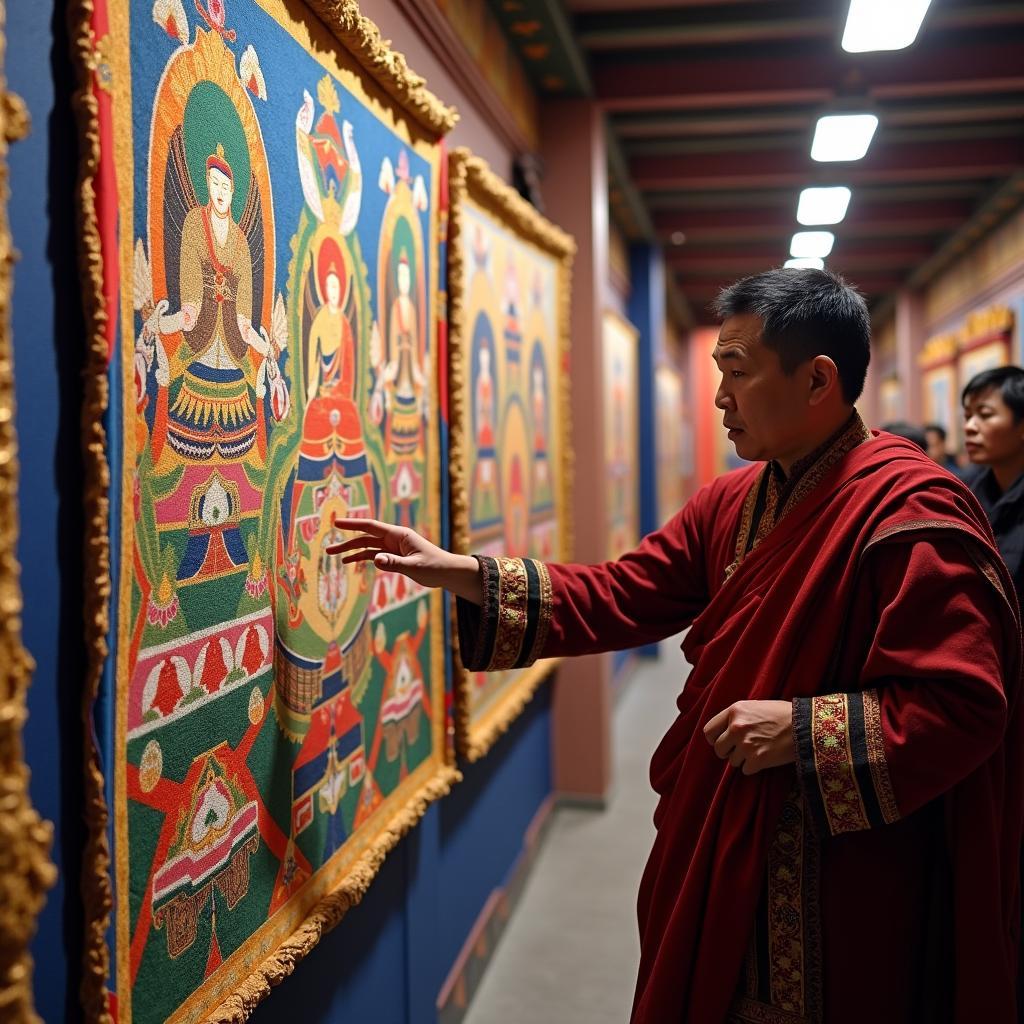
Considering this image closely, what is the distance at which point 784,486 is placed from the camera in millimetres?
1875

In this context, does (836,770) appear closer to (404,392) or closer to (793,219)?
(404,392)

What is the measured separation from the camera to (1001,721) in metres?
1.55

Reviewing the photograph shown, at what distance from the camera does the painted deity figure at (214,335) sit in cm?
139

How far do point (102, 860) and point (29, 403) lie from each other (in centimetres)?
53

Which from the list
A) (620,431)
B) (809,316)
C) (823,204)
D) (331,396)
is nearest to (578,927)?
(331,396)

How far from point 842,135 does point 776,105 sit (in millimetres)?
749

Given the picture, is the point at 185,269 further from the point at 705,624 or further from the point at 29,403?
the point at 705,624

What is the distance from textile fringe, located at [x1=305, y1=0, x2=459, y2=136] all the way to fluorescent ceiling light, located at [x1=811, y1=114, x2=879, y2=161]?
9.21 feet

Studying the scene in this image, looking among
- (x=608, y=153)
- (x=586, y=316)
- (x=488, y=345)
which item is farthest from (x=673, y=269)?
(x=488, y=345)

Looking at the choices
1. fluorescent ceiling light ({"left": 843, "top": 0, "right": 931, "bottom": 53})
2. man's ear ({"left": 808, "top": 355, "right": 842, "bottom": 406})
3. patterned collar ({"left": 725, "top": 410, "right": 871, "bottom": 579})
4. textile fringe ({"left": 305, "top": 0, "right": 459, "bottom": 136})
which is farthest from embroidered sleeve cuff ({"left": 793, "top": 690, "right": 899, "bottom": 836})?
fluorescent ceiling light ({"left": 843, "top": 0, "right": 931, "bottom": 53})

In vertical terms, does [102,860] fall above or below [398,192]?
below

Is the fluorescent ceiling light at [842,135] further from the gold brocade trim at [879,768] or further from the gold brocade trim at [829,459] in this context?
the gold brocade trim at [879,768]

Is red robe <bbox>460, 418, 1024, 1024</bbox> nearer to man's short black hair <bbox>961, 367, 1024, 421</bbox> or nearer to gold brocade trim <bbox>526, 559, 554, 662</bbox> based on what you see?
gold brocade trim <bbox>526, 559, 554, 662</bbox>

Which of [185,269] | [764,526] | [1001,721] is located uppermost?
[185,269]
